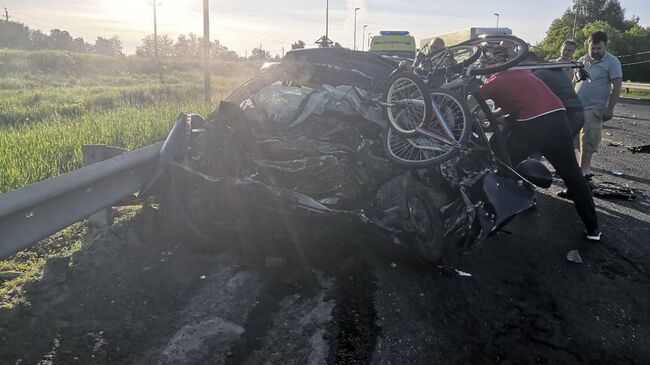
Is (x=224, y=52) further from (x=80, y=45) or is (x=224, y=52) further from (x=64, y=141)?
(x=64, y=141)

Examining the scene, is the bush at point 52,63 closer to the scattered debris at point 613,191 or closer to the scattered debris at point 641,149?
the scattered debris at point 641,149

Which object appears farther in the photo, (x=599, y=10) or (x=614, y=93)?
(x=599, y=10)

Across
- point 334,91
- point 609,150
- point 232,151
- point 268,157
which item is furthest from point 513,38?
point 609,150

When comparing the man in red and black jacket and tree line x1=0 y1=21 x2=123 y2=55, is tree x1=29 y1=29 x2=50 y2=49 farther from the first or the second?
the man in red and black jacket

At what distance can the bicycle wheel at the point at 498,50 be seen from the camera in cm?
396

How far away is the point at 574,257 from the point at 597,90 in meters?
3.36

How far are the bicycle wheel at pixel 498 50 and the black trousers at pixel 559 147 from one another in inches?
26.5

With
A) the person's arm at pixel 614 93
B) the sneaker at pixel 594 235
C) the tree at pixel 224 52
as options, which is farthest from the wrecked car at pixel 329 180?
the tree at pixel 224 52

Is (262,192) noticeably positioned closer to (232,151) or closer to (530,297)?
(232,151)

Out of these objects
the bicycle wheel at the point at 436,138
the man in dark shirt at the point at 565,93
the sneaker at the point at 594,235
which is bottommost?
the sneaker at the point at 594,235

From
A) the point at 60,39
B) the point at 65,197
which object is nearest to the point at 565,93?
the point at 65,197

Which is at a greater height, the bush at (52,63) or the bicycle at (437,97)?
the bush at (52,63)

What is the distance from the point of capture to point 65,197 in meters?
3.21

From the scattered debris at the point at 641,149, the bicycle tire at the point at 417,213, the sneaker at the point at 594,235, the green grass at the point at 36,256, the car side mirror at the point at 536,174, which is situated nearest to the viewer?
the green grass at the point at 36,256
